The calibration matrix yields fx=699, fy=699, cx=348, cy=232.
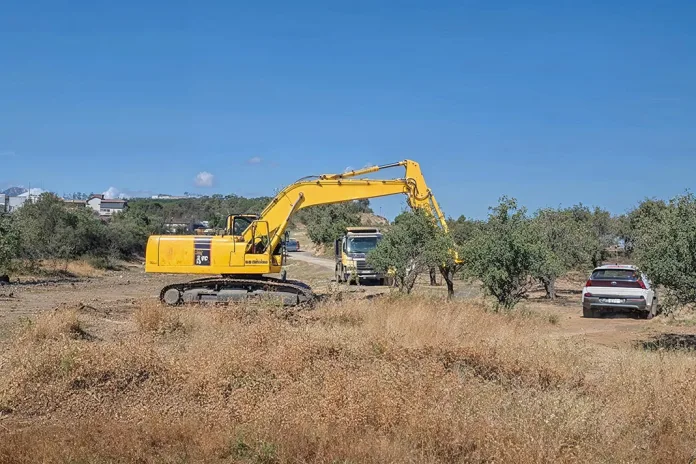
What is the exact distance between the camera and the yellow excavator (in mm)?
20516

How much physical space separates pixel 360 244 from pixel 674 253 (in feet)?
65.4

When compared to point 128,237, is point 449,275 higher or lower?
lower

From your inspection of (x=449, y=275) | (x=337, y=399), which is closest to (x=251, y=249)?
(x=449, y=275)

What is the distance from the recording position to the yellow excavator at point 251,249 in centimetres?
2052

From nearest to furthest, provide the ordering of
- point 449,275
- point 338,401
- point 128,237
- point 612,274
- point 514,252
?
point 338,401
point 514,252
point 612,274
point 449,275
point 128,237

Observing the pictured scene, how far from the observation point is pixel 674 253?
1273cm

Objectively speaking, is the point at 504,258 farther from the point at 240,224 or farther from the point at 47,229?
the point at 47,229

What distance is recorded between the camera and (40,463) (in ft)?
21.1

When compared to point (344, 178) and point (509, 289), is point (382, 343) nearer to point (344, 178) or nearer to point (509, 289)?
point (509, 289)

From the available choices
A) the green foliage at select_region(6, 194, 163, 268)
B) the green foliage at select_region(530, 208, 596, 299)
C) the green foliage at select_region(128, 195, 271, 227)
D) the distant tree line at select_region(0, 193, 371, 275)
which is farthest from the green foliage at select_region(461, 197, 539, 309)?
the green foliage at select_region(128, 195, 271, 227)

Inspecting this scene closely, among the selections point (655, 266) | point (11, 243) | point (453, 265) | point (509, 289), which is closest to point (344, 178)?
point (453, 265)

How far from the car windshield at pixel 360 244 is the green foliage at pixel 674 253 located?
18894 mm

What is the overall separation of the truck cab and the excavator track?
979 centimetres

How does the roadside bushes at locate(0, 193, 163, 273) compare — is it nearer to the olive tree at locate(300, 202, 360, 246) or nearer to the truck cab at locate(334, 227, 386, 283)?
the truck cab at locate(334, 227, 386, 283)
